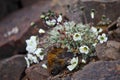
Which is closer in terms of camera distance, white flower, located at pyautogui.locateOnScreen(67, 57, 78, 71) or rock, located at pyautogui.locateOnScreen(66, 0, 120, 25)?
white flower, located at pyautogui.locateOnScreen(67, 57, 78, 71)

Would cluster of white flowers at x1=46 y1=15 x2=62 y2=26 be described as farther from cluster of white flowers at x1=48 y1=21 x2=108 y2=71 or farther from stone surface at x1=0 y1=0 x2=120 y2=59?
stone surface at x1=0 y1=0 x2=120 y2=59

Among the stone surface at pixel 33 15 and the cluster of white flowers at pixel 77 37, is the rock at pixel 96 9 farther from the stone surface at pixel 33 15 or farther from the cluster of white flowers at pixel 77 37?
the cluster of white flowers at pixel 77 37

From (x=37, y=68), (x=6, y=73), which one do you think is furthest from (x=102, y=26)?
(x=6, y=73)

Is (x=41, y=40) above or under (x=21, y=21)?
above

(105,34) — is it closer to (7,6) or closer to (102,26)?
(102,26)

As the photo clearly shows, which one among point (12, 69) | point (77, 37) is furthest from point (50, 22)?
point (12, 69)

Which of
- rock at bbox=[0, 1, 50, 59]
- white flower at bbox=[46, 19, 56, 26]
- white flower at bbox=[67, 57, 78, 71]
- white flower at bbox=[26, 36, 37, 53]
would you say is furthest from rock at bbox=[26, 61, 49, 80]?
rock at bbox=[0, 1, 50, 59]

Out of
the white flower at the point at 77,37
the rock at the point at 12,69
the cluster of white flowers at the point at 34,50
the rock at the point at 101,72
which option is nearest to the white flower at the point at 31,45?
the cluster of white flowers at the point at 34,50
